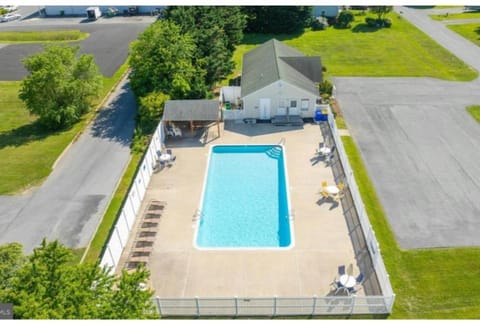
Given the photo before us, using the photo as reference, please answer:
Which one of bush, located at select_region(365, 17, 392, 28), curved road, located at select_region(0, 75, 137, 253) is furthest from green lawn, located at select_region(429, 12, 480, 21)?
A: curved road, located at select_region(0, 75, 137, 253)

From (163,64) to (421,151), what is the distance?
21.1m

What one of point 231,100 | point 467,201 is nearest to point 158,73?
point 231,100

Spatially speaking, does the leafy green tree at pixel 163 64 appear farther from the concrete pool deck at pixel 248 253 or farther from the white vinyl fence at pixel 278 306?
the white vinyl fence at pixel 278 306

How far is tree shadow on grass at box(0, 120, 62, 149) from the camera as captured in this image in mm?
29609

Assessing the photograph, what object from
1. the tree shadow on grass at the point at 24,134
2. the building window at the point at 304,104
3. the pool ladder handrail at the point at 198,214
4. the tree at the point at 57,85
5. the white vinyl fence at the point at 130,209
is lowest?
the pool ladder handrail at the point at 198,214

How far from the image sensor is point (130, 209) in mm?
20750

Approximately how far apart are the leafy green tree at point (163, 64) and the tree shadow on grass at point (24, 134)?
8518mm

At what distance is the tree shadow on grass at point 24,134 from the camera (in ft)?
97.1

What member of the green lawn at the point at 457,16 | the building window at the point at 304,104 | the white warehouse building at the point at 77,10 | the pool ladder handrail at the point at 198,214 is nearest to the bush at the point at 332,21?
the green lawn at the point at 457,16

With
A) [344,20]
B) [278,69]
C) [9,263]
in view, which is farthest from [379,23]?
[9,263]

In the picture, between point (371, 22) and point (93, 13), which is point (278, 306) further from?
point (93, 13)

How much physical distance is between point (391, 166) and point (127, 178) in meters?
17.9

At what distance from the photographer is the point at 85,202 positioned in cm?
2283

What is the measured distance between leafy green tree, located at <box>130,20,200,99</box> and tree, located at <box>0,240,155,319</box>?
66.4 feet
